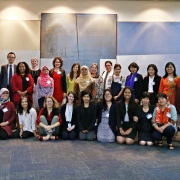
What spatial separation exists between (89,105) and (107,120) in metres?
0.46

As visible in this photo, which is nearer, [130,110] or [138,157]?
[138,157]

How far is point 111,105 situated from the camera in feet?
15.8

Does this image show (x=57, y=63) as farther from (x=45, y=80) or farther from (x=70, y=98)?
(x=70, y=98)

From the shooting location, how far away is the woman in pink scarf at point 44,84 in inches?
205

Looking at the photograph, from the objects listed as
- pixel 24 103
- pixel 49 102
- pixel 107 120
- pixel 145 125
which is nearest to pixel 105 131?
pixel 107 120

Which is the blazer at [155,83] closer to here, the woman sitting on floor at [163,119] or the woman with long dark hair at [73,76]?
the woman sitting on floor at [163,119]

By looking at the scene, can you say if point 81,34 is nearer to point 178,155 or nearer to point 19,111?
point 19,111

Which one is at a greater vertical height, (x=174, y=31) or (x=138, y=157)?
(x=174, y=31)

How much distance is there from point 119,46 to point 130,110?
2.73 m

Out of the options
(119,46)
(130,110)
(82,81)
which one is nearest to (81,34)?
(119,46)

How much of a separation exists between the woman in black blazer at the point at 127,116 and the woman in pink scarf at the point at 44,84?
1.50 m

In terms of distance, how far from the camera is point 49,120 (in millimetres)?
4863

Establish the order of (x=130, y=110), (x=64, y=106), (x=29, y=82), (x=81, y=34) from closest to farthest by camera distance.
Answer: (x=130, y=110), (x=64, y=106), (x=29, y=82), (x=81, y=34)

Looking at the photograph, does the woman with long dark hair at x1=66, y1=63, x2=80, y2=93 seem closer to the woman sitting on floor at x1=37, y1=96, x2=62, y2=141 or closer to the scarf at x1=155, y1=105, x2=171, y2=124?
the woman sitting on floor at x1=37, y1=96, x2=62, y2=141
